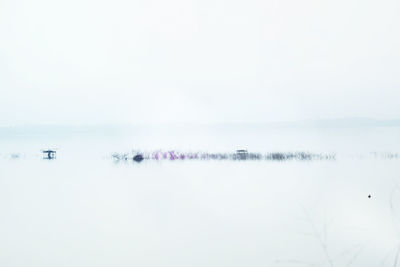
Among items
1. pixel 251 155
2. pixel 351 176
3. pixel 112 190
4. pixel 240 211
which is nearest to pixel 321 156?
pixel 351 176

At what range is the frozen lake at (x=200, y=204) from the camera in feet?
6.52

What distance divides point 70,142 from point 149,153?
726 mm

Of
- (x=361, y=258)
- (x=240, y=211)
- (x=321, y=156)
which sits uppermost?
(x=321, y=156)

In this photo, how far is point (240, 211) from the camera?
8.08 ft

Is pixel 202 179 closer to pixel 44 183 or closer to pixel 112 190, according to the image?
pixel 112 190

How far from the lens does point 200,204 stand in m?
Result: 2.59

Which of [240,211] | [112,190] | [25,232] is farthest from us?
[112,190]

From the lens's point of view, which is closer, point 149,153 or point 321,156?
point 321,156

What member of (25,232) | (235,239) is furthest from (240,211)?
(25,232)

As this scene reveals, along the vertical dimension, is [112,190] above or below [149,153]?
below

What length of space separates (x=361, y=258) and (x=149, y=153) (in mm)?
2245

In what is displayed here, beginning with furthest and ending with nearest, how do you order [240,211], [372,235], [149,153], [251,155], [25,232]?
[251,155] → [149,153] → [240,211] → [25,232] → [372,235]

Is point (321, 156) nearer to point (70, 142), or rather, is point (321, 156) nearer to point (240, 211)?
point (240, 211)

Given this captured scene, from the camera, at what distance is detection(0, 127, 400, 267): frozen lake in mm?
1987
